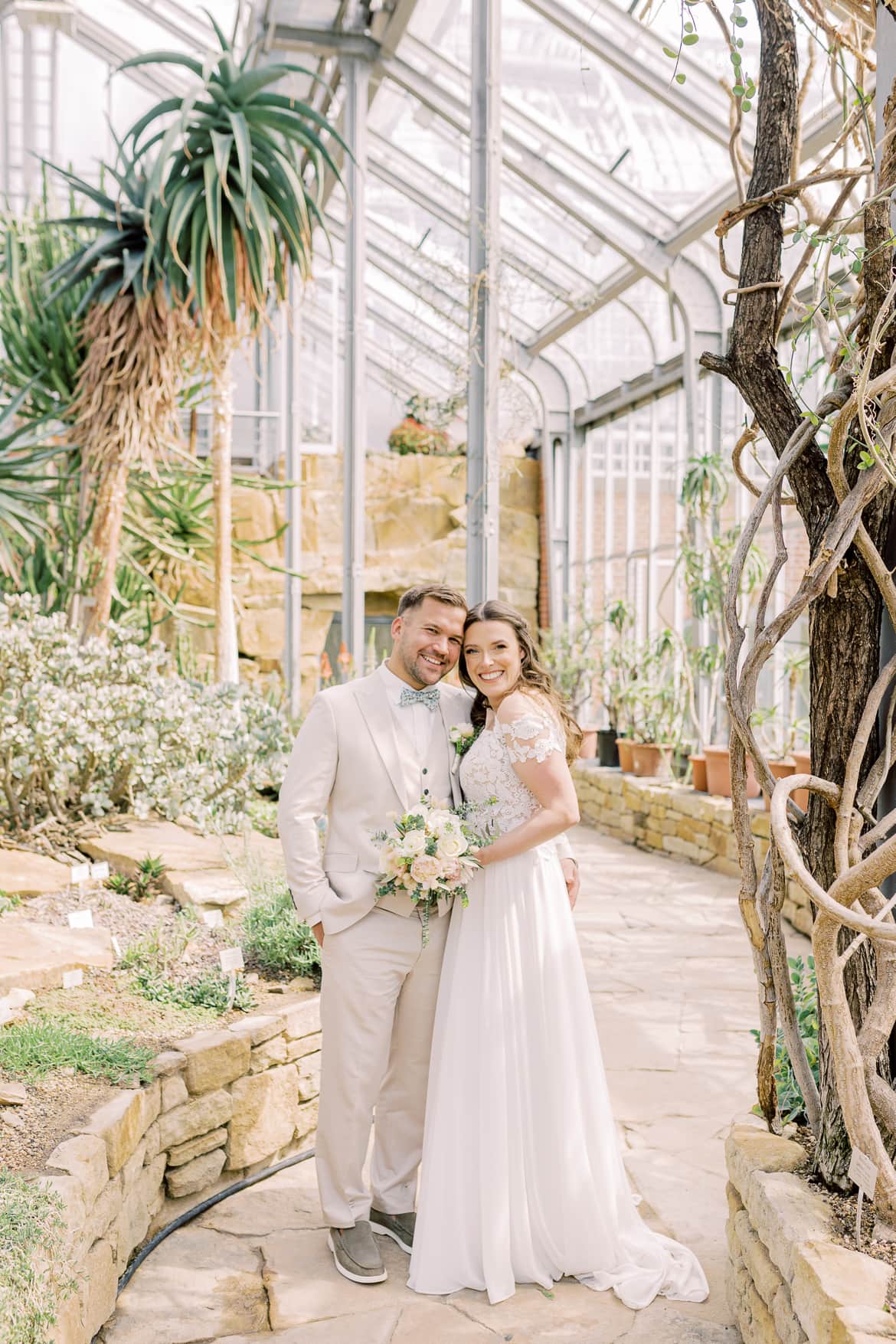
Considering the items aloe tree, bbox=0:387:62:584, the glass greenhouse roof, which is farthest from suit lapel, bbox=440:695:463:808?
aloe tree, bbox=0:387:62:584

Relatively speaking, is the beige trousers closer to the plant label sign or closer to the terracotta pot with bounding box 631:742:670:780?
the plant label sign

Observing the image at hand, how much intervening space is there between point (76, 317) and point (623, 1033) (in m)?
4.10

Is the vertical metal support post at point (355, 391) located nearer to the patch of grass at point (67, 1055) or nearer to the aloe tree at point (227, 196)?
the aloe tree at point (227, 196)

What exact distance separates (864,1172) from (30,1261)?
1348 mm

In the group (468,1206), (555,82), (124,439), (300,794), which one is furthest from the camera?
(555,82)

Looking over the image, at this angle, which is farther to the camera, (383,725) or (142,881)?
(142,881)

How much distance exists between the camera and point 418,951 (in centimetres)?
270

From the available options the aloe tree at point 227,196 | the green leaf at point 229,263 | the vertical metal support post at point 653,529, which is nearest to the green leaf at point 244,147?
the aloe tree at point 227,196

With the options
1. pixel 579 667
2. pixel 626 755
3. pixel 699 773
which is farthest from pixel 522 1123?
pixel 579 667

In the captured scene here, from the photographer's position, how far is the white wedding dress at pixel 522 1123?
2.50 metres

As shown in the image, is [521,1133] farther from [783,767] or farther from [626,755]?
[626,755]

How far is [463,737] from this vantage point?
2785mm

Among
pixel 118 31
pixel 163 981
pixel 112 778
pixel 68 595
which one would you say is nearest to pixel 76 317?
pixel 68 595

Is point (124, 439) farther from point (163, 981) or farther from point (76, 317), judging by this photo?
point (163, 981)
